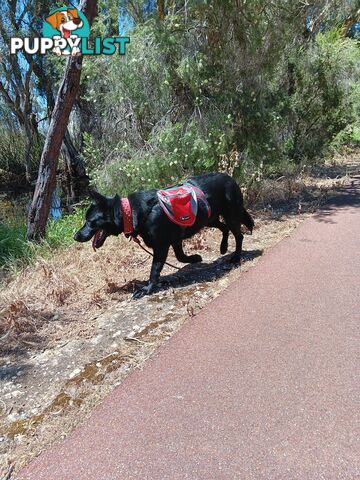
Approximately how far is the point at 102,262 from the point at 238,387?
11.1 feet

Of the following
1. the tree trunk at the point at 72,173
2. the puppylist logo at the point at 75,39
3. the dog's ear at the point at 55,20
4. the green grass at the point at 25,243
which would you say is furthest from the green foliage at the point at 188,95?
the tree trunk at the point at 72,173

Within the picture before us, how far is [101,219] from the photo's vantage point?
14.4ft

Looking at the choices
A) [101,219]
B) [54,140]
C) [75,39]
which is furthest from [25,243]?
[75,39]

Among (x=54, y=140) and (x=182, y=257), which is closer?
(x=182, y=257)

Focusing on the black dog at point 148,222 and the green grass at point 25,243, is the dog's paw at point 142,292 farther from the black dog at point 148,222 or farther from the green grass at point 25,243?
the green grass at point 25,243

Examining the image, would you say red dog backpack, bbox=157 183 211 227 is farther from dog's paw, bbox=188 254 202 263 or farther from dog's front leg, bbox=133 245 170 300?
dog's paw, bbox=188 254 202 263

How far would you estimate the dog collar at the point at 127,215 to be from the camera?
169 inches

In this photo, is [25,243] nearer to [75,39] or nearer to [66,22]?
[75,39]

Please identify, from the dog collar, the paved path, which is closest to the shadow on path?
the paved path

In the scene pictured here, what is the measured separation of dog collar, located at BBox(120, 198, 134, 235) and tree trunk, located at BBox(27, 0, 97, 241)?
10.3ft

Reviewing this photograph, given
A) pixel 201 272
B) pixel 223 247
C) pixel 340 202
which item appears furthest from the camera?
pixel 340 202

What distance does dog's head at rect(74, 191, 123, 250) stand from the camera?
4.33 m

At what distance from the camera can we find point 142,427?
2426 mm

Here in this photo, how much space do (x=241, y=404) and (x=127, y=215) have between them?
7.93 ft
